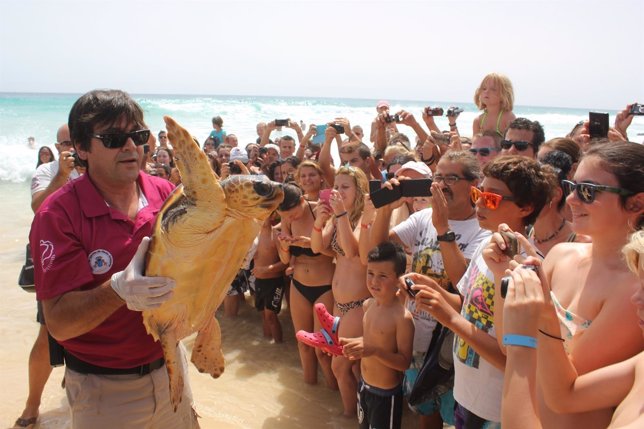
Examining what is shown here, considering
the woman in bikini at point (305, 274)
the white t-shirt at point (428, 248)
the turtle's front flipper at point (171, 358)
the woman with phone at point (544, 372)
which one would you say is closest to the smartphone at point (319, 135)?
the woman in bikini at point (305, 274)

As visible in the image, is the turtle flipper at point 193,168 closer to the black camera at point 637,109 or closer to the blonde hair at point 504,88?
the black camera at point 637,109

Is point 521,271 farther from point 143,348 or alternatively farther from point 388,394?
point 388,394

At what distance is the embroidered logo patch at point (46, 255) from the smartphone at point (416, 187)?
171 cm

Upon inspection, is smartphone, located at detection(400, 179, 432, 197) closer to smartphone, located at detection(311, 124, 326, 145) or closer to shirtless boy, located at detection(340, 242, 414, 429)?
shirtless boy, located at detection(340, 242, 414, 429)

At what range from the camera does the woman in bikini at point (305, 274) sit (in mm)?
3629

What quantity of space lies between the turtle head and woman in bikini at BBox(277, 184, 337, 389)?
2.07 m

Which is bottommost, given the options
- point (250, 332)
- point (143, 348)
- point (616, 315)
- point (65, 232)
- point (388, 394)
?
point (250, 332)

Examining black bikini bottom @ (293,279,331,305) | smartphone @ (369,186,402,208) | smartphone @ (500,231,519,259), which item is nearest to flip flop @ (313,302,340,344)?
smartphone @ (369,186,402,208)

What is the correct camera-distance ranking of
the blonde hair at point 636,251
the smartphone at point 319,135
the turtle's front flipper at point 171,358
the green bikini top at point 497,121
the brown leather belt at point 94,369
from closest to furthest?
the blonde hair at point 636,251
the turtle's front flipper at point 171,358
the brown leather belt at point 94,369
the green bikini top at point 497,121
the smartphone at point 319,135

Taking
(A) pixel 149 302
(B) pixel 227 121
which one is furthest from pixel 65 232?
(B) pixel 227 121

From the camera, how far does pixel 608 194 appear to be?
5.16 feet

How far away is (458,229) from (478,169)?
34 cm

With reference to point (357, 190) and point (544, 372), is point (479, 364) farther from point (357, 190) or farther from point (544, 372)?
point (357, 190)

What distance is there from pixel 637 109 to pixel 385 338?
7.87 ft
